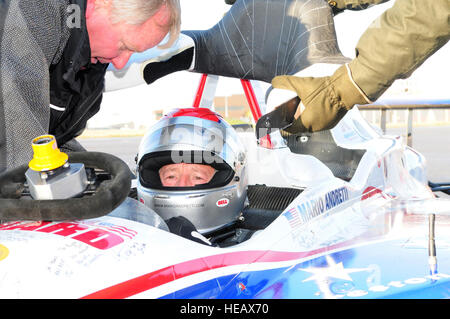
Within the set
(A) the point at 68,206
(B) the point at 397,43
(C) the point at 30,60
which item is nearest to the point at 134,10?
(C) the point at 30,60

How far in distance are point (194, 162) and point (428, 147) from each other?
6.92 m

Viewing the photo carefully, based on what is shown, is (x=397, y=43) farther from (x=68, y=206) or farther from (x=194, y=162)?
(x=68, y=206)

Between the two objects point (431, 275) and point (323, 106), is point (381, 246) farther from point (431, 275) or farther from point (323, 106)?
point (323, 106)

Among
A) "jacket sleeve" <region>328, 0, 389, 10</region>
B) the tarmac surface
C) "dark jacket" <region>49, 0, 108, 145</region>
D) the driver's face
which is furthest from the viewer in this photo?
the tarmac surface

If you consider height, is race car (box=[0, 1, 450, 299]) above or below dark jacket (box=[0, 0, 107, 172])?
below

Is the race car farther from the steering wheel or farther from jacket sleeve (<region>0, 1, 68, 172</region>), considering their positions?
jacket sleeve (<region>0, 1, 68, 172</region>)

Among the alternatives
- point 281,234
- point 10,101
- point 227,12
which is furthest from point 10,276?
point 227,12

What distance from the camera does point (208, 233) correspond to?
152 cm

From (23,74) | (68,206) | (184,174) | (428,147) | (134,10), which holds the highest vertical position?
(134,10)

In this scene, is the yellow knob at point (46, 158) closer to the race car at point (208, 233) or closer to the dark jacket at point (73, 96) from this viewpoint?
the race car at point (208, 233)

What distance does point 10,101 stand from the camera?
42.8 inches

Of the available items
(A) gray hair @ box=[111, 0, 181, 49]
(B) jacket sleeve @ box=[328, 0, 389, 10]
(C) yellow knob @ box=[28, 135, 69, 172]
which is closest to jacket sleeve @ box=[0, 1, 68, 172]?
(A) gray hair @ box=[111, 0, 181, 49]

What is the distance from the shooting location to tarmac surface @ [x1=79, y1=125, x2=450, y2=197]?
490 centimetres

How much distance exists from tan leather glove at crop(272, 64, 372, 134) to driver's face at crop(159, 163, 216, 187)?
45 centimetres
